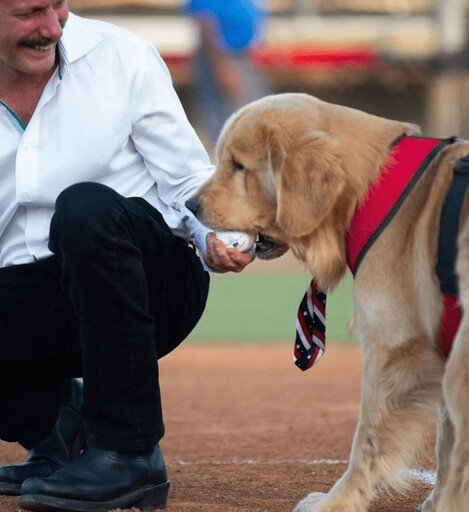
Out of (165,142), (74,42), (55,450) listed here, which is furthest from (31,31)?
(55,450)

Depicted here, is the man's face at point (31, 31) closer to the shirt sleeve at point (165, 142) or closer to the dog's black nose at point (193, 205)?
the shirt sleeve at point (165, 142)

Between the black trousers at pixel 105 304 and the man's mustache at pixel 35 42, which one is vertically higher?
the man's mustache at pixel 35 42

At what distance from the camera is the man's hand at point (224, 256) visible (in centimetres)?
431

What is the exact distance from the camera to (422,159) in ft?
13.0

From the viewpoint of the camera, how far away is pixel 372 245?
3.90 metres

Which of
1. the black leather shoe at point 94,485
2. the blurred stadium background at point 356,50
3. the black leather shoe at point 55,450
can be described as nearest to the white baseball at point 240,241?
the black leather shoe at point 94,485

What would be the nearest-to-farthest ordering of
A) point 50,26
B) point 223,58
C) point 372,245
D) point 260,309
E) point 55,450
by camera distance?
point 372,245, point 50,26, point 55,450, point 260,309, point 223,58

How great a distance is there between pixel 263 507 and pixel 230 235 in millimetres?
1044

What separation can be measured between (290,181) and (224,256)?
1.49ft

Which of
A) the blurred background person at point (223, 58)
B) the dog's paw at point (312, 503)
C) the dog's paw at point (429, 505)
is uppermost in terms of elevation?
the dog's paw at point (312, 503)

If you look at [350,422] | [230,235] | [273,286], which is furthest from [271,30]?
[230,235]

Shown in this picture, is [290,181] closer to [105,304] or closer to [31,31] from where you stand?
[105,304]

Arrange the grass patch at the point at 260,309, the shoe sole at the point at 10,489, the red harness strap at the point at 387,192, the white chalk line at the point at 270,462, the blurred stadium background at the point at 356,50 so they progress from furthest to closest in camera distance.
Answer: the blurred stadium background at the point at 356,50 → the grass patch at the point at 260,309 → the white chalk line at the point at 270,462 → the shoe sole at the point at 10,489 → the red harness strap at the point at 387,192

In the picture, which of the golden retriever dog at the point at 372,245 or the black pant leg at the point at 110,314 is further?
the black pant leg at the point at 110,314
